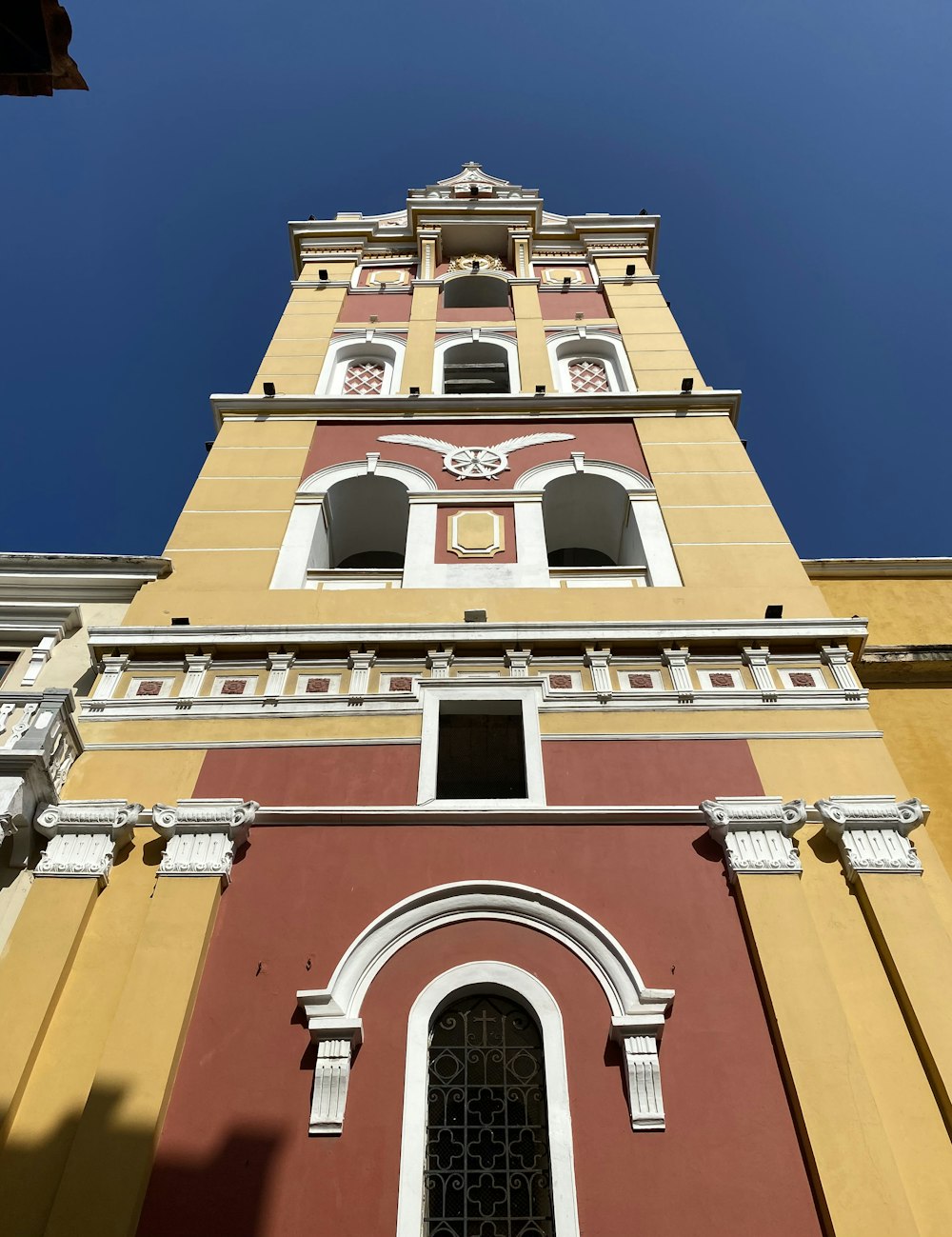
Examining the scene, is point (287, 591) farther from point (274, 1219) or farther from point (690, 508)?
point (274, 1219)

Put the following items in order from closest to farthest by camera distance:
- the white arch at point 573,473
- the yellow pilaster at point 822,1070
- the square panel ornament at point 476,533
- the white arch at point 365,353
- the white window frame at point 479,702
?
the yellow pilaster at point 822,1070, the white window frame at point 479,702, the square panel ornament at point 476,533, the white arch at point 573,473, the white arch at point 365,353

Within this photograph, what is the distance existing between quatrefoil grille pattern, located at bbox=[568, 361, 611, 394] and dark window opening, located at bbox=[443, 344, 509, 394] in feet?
4.01

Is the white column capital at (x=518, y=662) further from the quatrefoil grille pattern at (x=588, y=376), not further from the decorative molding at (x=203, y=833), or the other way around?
the quatrefoil grille pattern at (x=588, y=376)

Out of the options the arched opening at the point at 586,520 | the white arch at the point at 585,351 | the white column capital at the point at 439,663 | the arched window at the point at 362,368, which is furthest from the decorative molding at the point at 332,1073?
the white arch at the point at 585,351

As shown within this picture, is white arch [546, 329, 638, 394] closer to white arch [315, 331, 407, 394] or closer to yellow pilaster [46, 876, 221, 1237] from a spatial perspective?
white arch [315, 331, 407, 394]

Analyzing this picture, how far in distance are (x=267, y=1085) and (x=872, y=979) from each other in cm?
425

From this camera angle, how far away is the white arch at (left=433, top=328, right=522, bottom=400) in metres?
17.5

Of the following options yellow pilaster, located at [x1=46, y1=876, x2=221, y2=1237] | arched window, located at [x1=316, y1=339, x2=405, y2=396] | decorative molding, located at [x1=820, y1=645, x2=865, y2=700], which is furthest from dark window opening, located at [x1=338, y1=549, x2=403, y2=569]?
yellow pilaster, located at [x1=46, y1=876, x2=221, y2=1237]

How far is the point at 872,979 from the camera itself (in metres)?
7.27

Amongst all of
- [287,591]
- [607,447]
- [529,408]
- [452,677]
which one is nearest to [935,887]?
[452,677]

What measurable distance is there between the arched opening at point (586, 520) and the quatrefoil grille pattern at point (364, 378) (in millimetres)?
4693

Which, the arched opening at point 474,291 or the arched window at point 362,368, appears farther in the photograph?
the arched opening at point 474,291

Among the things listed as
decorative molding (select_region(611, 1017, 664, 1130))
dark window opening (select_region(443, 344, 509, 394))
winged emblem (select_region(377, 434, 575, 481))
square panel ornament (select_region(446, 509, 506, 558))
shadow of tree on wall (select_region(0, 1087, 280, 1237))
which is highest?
dark window opening (select_region(443, 344, 509, 394))

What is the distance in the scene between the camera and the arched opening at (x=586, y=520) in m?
14.0
